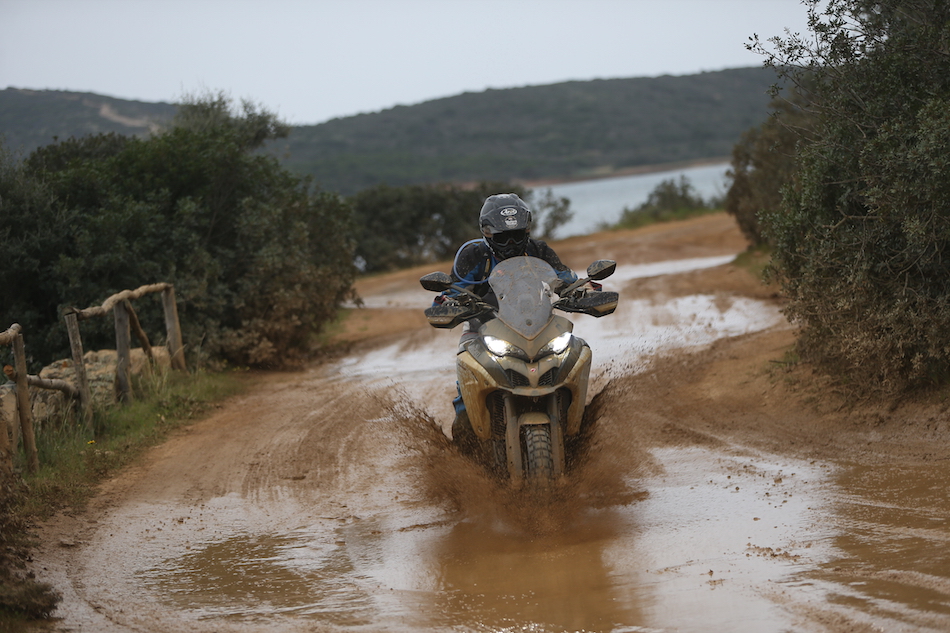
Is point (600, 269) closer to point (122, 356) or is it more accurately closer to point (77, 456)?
point (77, 456)

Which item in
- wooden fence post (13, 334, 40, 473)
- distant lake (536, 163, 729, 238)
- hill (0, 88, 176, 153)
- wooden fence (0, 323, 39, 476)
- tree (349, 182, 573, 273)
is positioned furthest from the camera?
distant lake (536, 163, 729, 238)

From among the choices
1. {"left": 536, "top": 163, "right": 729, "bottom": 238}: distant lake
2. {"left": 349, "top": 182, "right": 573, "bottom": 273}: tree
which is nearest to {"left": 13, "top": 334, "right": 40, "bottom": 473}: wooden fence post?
{"left": 349, "top": 182, "right": 573, "bottom": 273}: tree

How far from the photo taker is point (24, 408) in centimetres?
726

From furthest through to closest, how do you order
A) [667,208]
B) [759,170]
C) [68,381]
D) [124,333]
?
[667,208]
[759,170]
[124,333]
[68,381]

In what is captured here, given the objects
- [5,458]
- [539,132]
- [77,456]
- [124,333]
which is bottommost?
[77,456]

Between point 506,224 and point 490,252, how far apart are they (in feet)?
1.61

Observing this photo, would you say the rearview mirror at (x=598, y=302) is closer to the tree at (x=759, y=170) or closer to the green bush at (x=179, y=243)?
the green bush at (x=179, y=243)

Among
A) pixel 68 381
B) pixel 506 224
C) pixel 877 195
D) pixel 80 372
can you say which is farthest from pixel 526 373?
pixel 68 381

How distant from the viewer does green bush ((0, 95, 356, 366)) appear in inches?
442

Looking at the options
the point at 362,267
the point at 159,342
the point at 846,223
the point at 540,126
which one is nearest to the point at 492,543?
the point at 846,223

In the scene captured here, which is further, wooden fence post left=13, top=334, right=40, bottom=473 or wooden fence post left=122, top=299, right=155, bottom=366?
wooden fence post left=122, top=299, right=155, bottom=366

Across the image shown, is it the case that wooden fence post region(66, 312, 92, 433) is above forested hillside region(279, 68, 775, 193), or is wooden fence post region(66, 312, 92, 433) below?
below

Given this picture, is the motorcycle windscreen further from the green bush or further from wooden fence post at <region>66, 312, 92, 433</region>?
the green bush

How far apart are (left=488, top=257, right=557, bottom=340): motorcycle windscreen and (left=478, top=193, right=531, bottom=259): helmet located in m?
0.30
